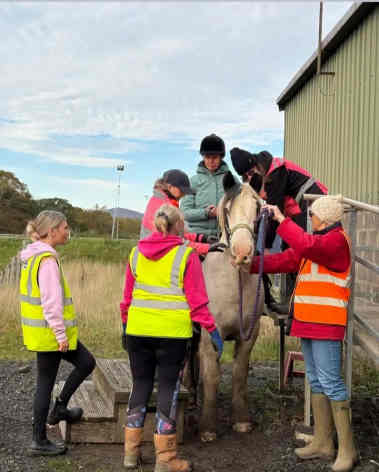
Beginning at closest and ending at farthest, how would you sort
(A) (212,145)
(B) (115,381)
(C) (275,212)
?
(C) (275,212)
(B) (115,381)
(A) (212,145)

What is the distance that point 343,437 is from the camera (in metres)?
3.89

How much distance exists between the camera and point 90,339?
353 inches

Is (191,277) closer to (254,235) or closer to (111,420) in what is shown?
(254,235)

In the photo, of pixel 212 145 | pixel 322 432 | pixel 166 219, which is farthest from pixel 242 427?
pixel 212 145

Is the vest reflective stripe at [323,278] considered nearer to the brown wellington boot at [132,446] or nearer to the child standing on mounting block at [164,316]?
the child standing on mounting block at [164,316]

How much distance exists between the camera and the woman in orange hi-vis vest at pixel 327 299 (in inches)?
151

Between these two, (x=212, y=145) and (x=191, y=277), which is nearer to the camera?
(x=191, y=277)

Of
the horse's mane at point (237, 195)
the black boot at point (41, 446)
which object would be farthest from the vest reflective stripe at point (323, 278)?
the black boot at point (41, 446)

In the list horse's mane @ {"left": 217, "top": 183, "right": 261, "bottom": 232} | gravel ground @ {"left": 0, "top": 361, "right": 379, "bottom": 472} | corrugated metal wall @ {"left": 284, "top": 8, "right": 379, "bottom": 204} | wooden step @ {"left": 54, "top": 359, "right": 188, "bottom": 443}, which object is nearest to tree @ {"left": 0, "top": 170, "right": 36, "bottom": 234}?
corrugated metal wall @ {"left": 284, "top": 8, "right": 379, "bottom": 204}

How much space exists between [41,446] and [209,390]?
1365 millimetres

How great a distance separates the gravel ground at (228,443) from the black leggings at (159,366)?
1.86 ft

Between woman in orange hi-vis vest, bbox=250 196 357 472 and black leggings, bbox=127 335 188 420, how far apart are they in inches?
36.4

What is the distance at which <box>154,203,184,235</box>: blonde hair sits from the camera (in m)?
3.70

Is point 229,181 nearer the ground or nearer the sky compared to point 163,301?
nearer the sky
